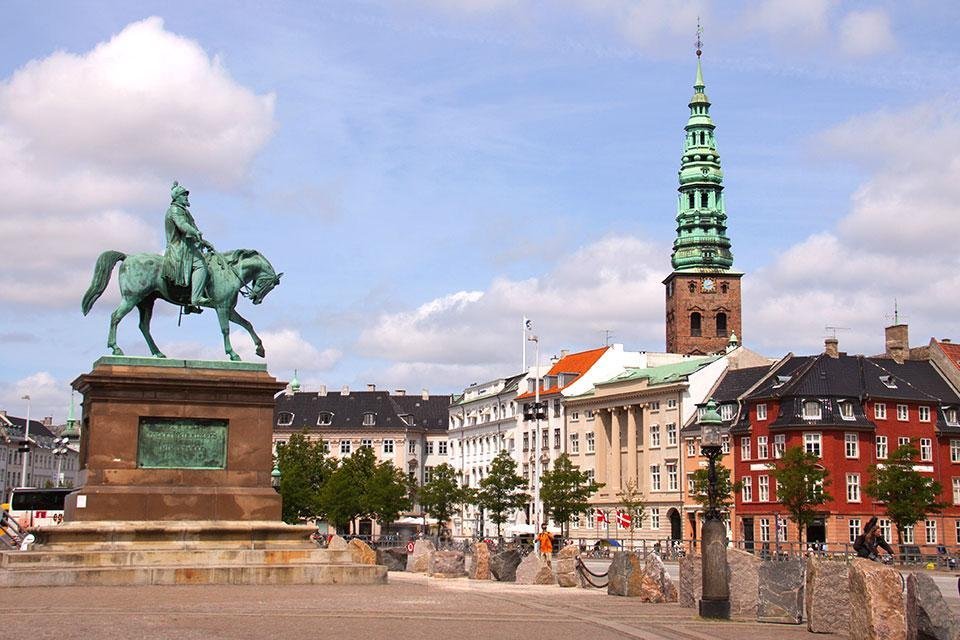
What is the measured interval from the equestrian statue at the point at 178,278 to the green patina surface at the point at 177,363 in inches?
28.8

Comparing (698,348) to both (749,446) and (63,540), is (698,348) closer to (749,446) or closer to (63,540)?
(749,446)

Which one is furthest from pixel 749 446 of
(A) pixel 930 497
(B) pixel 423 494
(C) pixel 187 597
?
(C) pixel 187 597

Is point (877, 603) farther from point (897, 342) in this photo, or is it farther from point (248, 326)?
point (897, 342)

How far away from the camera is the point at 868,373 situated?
277 ft

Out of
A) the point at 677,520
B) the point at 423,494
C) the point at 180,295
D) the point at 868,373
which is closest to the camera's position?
the point at 180,295

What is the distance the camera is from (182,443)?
2938cm

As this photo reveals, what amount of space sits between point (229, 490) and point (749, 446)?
5944cm

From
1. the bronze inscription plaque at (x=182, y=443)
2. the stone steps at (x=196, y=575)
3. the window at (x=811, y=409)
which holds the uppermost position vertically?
the window at (x=811, y=409)

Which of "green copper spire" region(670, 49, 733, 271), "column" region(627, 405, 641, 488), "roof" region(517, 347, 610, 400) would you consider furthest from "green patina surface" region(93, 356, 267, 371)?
"green copper spire" region(670, 49, 733, 271)

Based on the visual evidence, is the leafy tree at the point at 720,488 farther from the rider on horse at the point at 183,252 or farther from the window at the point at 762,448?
the rider on horse at the point at 183,252

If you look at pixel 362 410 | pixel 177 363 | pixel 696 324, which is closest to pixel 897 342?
pixel 696 324

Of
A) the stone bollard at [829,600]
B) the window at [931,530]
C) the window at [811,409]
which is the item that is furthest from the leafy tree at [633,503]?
the stone bollard at [829,600]

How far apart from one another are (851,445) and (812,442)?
2.56m

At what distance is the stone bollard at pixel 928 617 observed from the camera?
1734 centimetres
